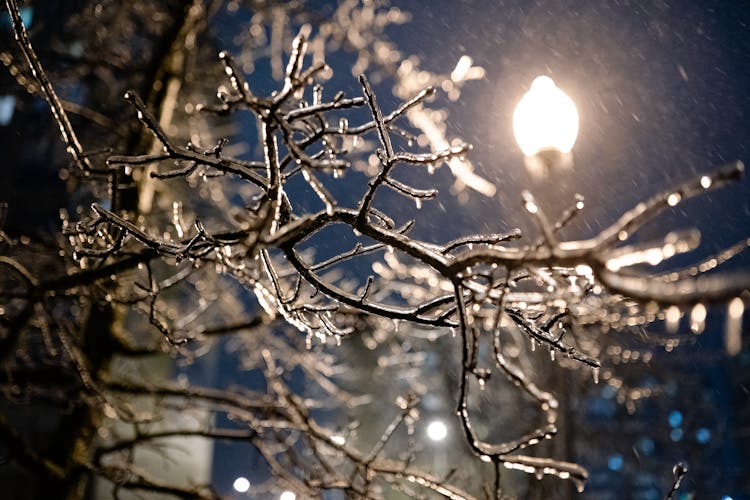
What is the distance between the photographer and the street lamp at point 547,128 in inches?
108

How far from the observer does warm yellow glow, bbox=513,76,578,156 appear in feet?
9.03

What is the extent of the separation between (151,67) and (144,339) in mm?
9974

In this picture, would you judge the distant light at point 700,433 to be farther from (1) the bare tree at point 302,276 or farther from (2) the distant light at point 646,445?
(1) the bare tree at point 302,276

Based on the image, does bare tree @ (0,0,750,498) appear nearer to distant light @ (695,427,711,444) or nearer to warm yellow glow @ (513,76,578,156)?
warm yellow glow @ (513,76,578,156)

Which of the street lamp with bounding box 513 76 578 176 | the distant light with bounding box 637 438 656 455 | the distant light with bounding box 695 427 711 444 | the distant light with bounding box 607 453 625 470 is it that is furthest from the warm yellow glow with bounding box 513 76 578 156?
the distant light with bounding box 695 427 711 444

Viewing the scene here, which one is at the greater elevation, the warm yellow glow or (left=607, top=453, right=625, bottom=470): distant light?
(left=607, top=453, right=625, bottom=470): distant light

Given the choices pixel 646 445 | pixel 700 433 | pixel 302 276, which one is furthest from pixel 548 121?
pixel 646 445

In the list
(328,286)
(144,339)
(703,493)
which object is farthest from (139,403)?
(703,493)

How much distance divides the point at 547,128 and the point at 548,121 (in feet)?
0.18

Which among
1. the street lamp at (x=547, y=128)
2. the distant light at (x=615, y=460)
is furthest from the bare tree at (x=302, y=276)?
the distant light at (x=615, y=460)

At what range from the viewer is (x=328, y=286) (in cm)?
247

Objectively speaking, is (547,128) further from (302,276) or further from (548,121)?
(302,276)

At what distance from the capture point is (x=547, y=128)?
2.78 m

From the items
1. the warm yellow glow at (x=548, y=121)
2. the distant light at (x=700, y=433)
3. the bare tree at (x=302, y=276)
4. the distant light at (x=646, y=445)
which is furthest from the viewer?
the distant light at (x=700, y=433)
